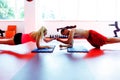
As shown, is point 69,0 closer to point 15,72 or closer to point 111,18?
point 111,18

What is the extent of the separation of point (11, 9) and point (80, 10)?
9.30ft

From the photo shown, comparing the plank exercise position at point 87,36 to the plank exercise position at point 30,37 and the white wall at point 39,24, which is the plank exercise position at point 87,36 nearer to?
the plank exercise position at point 30,37

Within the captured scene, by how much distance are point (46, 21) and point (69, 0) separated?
1265 mm

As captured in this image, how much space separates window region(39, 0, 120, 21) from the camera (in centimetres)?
819

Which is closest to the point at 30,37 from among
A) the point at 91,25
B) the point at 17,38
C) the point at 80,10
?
the point at 17,38

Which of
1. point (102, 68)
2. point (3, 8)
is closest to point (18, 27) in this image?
point (3, 8)

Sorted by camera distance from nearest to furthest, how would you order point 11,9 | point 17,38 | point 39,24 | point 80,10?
point 17,38 → point 39,24 → point 80,10 → point 11,9

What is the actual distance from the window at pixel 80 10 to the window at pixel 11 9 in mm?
902

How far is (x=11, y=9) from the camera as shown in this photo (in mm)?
8438

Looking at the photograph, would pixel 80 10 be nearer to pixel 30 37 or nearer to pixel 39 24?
pixel 39 24

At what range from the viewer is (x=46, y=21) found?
8227 millimetres

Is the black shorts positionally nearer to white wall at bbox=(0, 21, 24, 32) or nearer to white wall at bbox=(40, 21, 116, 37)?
white wall at bbox=(40, 21, 116, 37)

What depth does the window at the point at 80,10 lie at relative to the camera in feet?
26.9

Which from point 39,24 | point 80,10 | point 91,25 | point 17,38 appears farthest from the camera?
point 80,10
